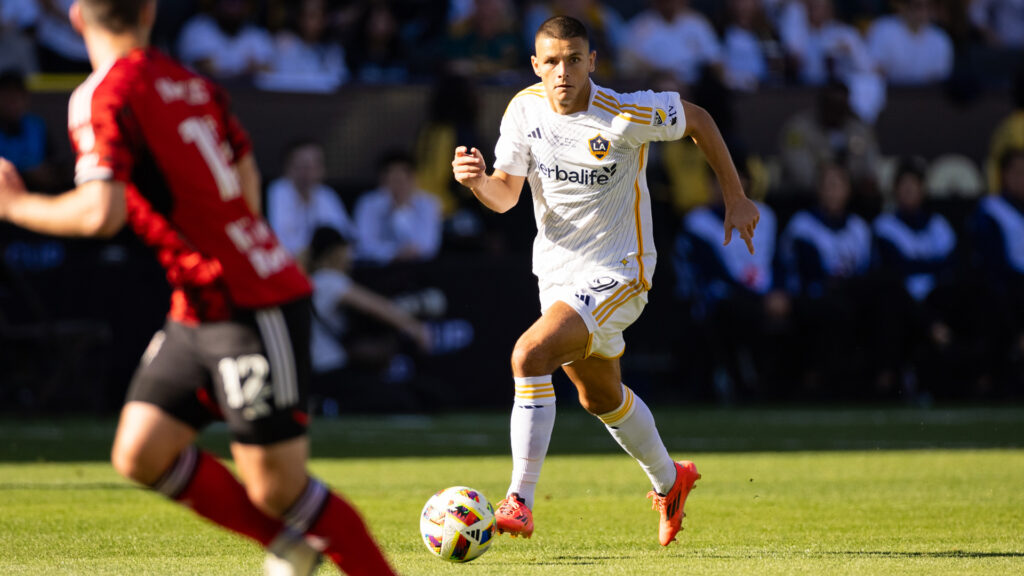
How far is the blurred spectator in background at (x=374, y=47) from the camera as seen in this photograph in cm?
1662

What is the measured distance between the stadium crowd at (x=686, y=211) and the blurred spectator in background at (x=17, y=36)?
2cm

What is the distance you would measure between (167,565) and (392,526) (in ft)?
5.00

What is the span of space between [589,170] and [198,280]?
2886mm

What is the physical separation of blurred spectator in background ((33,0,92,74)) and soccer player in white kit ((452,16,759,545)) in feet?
31.2

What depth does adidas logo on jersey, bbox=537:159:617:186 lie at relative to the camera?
23.0ft

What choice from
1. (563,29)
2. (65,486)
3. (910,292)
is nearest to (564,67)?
(563,29)

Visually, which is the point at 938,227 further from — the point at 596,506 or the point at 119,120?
the point at 119,120

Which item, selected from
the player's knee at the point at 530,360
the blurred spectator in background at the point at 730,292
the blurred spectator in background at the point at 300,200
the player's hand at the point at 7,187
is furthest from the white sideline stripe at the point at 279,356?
the blurred spectator in background at the point at 730,292

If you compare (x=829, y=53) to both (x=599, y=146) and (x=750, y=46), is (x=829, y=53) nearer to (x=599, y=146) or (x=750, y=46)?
(x=750, y=46)

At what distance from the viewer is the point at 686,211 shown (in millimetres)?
15781

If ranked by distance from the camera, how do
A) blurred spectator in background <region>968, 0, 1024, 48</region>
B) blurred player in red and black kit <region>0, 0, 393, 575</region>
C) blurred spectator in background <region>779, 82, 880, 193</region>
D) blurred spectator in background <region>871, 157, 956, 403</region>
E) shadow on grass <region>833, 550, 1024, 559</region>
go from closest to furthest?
1. blurred player in red and black kit <region>0, 0, 393, 575</region>
2. shadow on grass <region>833, 550, 1024, 559</region>
3. blurred spectator in background <region>871, 157, 956, 403</region>
4. blurred spectator in background <region>779, 82, 880, 193</region>
5. blurred spectator in background <region>968, 0, 1024, 48</region>

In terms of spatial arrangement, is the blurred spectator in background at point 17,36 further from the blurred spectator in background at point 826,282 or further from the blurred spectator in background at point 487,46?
the blurred spectator in background at point 826,282

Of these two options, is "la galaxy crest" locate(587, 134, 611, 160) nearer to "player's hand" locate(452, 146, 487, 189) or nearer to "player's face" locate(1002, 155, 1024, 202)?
"player's hand" locate(452, 146, 487, 189)

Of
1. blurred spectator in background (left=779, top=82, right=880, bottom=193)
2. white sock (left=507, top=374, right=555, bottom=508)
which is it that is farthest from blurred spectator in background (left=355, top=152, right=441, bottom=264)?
white sock (left=507, top=374, right=555, bottom=508)
